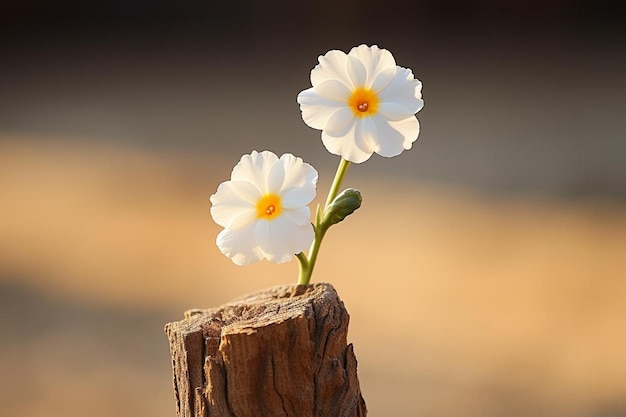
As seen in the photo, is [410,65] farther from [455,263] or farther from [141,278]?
[141,278]

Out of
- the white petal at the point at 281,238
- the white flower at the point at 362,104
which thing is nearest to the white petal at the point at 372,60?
the white flower at the point at 362,104

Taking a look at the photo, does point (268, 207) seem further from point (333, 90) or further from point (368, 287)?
point (368, 287)

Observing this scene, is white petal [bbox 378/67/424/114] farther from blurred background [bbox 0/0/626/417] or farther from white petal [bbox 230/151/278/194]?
blurred background [bbox 0/0/626/417]

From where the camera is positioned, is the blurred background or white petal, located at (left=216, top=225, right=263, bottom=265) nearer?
white petal, located at (left=216, top=225, right=263, bottom=265)

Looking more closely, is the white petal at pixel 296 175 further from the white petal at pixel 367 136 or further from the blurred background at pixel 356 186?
the blurred background at pixel 356 186

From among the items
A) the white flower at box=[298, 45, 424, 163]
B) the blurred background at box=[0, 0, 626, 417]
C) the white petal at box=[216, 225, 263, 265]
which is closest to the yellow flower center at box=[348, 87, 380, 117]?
the white flower at box=[298, 45, 424, 163]

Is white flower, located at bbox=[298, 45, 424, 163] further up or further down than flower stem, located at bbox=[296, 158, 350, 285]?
further up

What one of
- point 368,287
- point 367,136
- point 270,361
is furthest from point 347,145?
point 368,287

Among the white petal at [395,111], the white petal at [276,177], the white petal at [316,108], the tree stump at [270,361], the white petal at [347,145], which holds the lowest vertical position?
the tree stump at [270,361]
